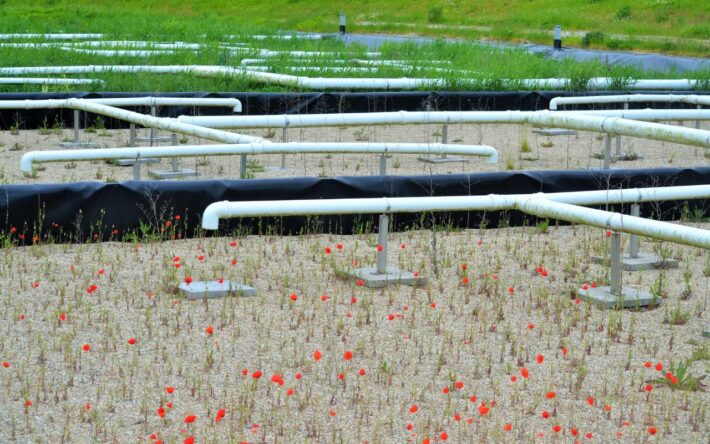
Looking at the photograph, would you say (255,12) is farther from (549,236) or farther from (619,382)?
(619,382)

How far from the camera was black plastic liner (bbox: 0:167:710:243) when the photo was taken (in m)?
7.99

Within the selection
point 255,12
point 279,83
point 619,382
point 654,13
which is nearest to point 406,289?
point 619,382

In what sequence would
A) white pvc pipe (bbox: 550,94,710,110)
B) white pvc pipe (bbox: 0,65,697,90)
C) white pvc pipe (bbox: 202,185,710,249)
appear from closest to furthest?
1. white pvc pipe (bbox: 202,185,710,249)
2. white pvc pipe (bbox: 550,94,710,110)
3. white pvc pipe (bbox: 0,65,697,90)

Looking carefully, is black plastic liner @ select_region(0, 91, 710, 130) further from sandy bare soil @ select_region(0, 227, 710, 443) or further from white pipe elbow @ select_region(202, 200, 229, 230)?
white pipe elbow @ select_region(202, 200, 229, 230)

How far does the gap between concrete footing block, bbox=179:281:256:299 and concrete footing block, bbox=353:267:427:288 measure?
→ 726 millimetres

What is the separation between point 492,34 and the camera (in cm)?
3019

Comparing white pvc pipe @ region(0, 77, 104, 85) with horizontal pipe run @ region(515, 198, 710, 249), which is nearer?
horizontal pipe run @ region(515, 198, 710, 249)

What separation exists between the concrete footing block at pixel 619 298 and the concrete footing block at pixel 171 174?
15.7 feet

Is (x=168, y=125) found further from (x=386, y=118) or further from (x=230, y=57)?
(x=230, y=57)

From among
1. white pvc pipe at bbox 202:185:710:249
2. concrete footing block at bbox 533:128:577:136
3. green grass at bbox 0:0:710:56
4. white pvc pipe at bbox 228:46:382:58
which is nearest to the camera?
white pvc pipe at bbox 202:185:710:249

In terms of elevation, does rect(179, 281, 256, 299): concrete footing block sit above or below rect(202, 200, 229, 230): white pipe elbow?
below

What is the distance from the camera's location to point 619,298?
271 inches

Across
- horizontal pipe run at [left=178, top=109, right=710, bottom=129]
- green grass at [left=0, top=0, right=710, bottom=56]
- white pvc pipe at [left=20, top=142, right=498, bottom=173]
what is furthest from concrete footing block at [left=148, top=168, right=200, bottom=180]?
green grass at [left=0, top=0, right=710, bottom=56]

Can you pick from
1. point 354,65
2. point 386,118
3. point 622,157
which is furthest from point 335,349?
point 354,65
